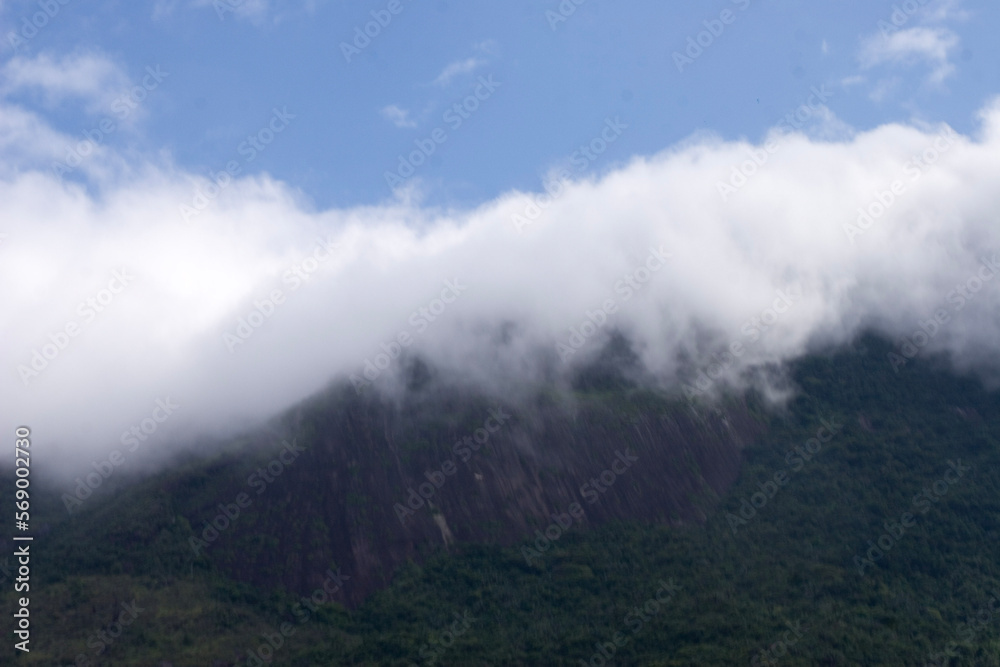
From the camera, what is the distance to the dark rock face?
16688 cm

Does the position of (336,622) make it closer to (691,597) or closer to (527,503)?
(527,503)

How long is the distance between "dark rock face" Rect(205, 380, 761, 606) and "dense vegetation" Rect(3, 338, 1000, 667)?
13.1 ft

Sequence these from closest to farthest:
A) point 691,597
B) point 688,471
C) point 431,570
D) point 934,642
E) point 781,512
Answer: point 934,642, point 691,597, point 431,570, point 781,512, point 688,471

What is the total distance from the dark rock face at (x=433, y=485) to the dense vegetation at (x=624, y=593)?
4006 millimetres

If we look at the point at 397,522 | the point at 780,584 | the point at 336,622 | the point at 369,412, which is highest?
the point at 369,412

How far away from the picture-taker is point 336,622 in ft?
503

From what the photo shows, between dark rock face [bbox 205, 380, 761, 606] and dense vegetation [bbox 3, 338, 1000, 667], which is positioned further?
dark rock face [bbox 205, 380, 761, 606]

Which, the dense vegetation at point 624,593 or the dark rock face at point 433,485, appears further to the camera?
the dark rock face at point 433,485

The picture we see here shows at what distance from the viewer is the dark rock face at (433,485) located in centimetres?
16688

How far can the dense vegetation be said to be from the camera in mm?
139125

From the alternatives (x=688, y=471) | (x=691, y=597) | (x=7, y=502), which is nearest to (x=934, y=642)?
(x=691, y=597)

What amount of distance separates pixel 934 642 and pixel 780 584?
75.6 ft

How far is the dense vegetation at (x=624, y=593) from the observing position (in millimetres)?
139125

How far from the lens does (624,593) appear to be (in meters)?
156
